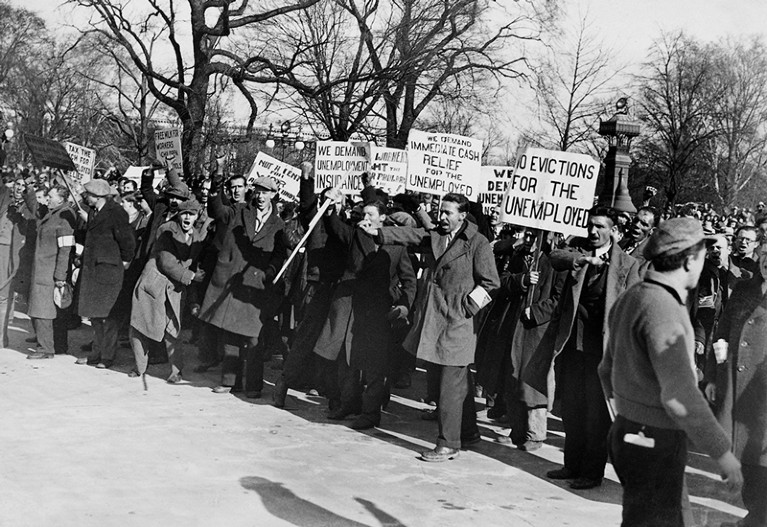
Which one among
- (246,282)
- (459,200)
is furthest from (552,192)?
(246,282)

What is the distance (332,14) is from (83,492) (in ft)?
70.8

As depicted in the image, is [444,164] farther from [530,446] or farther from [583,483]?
[583,483]

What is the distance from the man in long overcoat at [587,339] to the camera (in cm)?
645

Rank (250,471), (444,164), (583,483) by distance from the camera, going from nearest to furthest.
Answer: (250,471)
(583,483)
(444,164)

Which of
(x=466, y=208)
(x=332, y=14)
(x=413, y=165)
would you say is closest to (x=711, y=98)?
(x=332, y=14)

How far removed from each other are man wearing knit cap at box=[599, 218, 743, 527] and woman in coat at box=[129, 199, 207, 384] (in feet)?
20.5

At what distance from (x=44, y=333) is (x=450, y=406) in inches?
205

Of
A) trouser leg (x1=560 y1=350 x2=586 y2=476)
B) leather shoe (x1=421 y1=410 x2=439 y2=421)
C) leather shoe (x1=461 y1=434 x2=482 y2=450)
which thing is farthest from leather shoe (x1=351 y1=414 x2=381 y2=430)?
trouser leg (x1=560 y1=350 x2=586 y2=476)

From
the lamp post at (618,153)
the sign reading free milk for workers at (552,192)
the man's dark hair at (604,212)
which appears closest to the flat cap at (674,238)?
the man's dark hair at (604,212)

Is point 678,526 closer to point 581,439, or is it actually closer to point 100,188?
point 581,439

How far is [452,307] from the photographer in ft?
23.2

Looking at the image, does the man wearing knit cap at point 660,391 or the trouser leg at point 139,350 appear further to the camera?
the trouser leg at point 139,350

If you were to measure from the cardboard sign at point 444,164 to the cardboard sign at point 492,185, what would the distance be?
0.84 m

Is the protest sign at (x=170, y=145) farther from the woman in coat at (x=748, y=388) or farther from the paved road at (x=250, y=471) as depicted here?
the woman in coat at (x=748, y=388)
